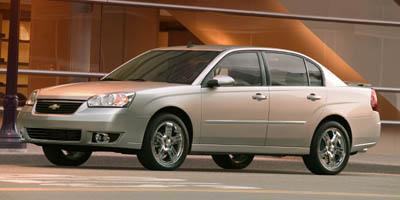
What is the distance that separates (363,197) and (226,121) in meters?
3.26

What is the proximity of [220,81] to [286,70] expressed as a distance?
1.54m

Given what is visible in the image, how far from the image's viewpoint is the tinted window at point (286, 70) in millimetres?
13539

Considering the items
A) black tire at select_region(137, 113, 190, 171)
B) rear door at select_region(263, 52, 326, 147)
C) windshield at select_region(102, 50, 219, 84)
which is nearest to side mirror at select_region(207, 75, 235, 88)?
windshield at select_region(102, 50, 219, 84)

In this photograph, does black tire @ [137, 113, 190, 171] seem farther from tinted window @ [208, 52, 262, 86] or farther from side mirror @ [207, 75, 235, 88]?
tinted window @ [208, 52, 262, 86]

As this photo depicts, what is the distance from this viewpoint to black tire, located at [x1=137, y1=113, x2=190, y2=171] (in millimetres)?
11859

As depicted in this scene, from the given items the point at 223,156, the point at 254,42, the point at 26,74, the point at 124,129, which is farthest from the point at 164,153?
the point at 254,42

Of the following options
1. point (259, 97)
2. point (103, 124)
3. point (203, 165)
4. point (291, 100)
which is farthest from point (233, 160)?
point (103, 124)

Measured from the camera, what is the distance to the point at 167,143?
39.5 ft

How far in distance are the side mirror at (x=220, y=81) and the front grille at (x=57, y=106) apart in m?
1.67

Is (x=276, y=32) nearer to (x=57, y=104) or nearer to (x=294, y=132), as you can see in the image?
(x=294, y=132)

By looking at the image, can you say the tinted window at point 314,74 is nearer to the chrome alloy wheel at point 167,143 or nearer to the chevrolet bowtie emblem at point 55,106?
the chrome alloy wheel at point 167,143

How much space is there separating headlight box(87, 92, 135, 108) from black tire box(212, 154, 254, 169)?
3079 mm

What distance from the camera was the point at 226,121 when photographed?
41.7 ft

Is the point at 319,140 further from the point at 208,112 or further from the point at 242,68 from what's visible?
the point at 208,112
